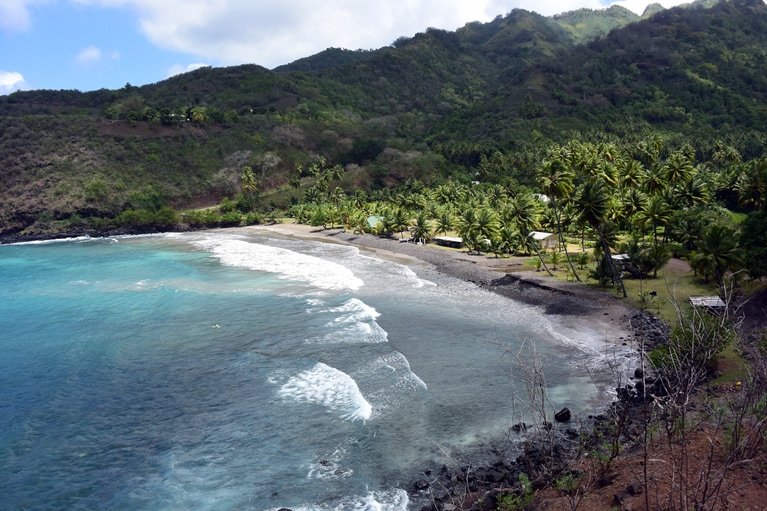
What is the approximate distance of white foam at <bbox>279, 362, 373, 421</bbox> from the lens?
27516 millimetres

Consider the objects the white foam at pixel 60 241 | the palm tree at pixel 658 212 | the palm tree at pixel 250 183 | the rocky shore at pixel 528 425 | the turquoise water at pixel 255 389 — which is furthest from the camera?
the palm tree at pixel 250 183

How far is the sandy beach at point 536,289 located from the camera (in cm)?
3950

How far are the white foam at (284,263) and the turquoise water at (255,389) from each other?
1.39 metres

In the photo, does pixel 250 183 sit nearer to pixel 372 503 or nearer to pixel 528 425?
pixel 528 425

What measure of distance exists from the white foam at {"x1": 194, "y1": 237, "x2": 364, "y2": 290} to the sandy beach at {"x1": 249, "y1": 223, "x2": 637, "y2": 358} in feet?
36.2

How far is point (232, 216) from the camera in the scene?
12762cm

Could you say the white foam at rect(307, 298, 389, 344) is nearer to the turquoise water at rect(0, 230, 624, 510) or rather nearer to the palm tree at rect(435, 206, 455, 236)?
the turquoise water at rect(0, 230, 624, 510)

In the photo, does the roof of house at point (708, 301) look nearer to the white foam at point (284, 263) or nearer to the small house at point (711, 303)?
the small house at point (711, 303)

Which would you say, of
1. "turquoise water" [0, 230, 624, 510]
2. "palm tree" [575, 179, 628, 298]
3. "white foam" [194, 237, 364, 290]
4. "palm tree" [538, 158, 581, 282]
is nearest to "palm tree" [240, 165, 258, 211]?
"white foam" [194, 237, 364, 290]

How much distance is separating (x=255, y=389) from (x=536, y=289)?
31.5 meters

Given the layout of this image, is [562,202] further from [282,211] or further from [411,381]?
[282,211]

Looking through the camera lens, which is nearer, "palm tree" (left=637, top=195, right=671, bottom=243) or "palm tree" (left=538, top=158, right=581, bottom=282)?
"palm tree" (left=538, top=158, right=581, bottom=282)

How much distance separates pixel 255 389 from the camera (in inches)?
1209

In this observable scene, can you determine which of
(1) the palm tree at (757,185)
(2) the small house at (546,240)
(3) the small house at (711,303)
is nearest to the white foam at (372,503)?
(3) the small house at (711,303)
